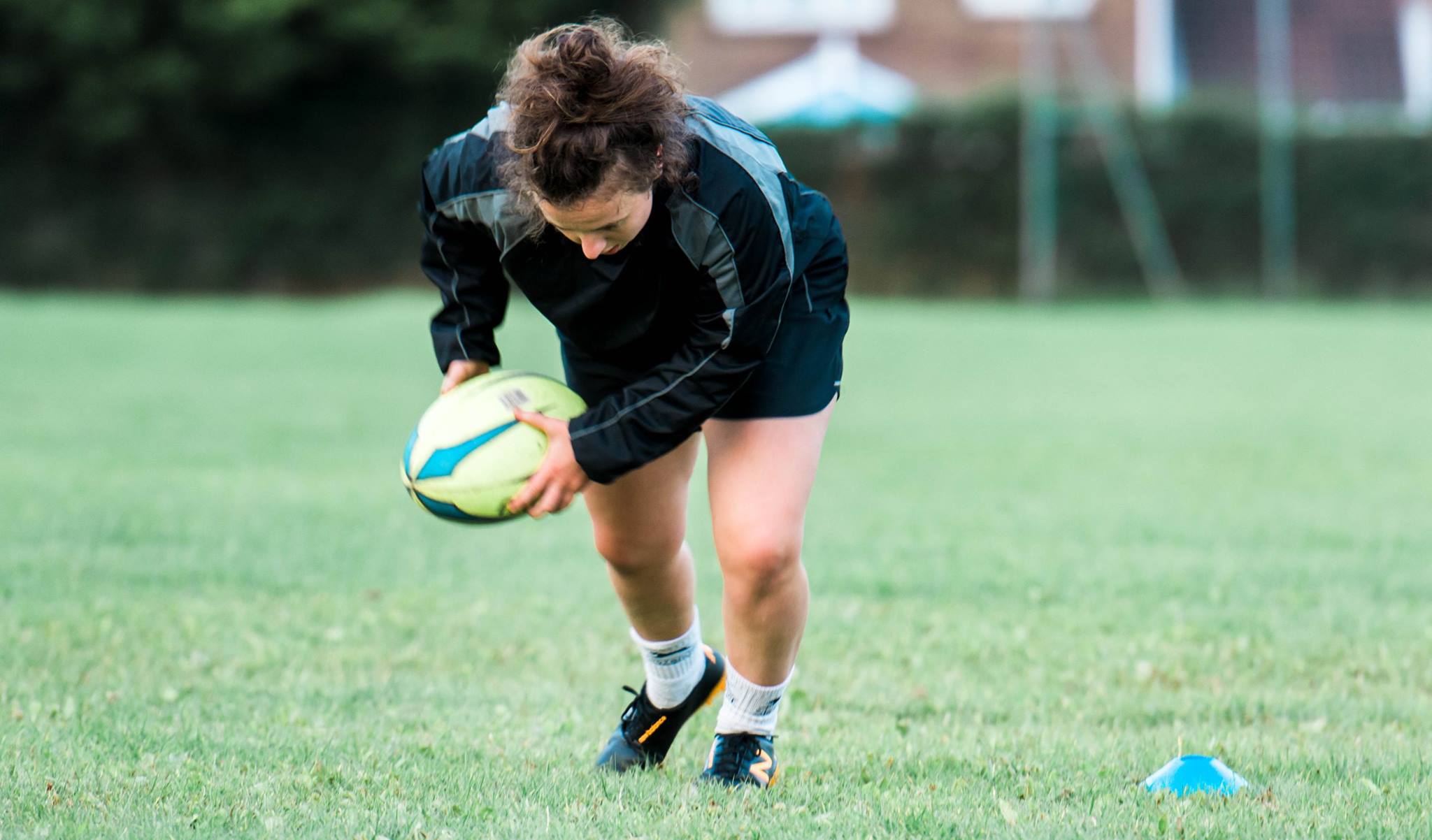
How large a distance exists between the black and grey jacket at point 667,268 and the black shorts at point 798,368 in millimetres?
52

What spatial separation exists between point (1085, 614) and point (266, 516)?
12.5 feet

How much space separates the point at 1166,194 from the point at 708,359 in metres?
→ 23.4

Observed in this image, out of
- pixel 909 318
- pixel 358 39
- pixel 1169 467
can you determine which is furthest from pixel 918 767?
pixel 358 39

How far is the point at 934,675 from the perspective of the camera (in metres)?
4.74

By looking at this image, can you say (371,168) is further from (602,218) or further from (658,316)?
(602,218)

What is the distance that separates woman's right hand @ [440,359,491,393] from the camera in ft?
12.3

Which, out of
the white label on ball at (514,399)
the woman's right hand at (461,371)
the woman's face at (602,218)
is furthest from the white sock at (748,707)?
the woman's face at (602,218)

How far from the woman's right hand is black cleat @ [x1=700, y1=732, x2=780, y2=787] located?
1059 mm

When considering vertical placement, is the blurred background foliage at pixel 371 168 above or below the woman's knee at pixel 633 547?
above

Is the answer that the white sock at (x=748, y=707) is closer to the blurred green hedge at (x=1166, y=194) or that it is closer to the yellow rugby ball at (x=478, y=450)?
the yellow rugby ball at (x=478, y=450)

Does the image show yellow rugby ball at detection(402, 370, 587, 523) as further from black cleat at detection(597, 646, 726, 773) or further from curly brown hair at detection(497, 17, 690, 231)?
black cleat at detection(597, 646, 726, 773)

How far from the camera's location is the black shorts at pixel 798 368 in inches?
141

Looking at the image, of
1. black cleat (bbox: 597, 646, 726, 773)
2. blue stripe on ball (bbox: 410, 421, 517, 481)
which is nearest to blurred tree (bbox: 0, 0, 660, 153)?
black cleat (bbox: 597, 646, 726, 773)

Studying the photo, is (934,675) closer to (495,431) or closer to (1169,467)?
(495,431)
